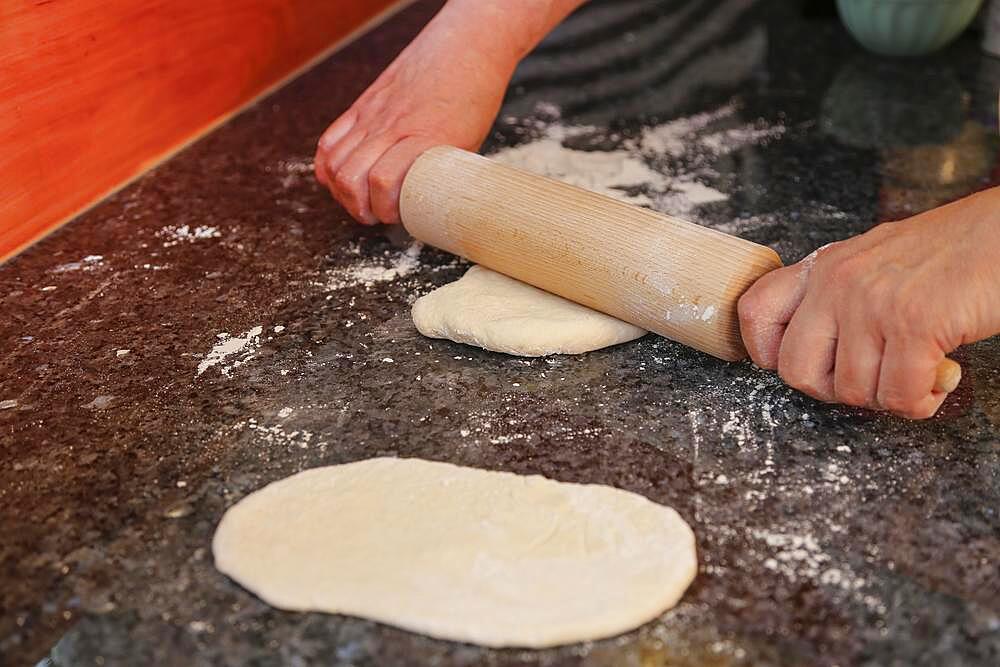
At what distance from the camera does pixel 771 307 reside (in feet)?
3.92

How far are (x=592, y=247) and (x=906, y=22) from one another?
1347mm

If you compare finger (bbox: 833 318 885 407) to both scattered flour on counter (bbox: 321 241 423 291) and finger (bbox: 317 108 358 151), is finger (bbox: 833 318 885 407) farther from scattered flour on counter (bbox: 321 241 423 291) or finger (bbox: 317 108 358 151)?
finger (bbox: 317 108 358 151)

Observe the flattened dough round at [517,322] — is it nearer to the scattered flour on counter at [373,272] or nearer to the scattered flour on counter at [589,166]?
the scattered flour on counter at [373,272]

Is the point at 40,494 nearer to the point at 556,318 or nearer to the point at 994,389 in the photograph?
the point at 556,318

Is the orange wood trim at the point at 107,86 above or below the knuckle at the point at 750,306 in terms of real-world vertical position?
above

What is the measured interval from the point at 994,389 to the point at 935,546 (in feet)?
1.12

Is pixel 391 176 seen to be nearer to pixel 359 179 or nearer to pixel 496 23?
pixel 359 179

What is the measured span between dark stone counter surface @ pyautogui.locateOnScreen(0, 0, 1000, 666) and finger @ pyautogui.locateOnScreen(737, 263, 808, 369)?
0.30 ft

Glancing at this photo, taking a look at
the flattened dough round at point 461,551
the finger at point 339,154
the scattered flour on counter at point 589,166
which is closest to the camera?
the flattened dough round at point 461,551

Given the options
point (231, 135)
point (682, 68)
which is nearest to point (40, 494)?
point (231, 135)

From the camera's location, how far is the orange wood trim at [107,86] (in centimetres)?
162

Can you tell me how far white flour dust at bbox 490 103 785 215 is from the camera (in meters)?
1.80

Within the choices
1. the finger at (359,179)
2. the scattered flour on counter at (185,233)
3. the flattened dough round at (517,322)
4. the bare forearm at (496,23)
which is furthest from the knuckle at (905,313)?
the scattered flour on counter at (185,233)

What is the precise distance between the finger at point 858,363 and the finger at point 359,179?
826mm
